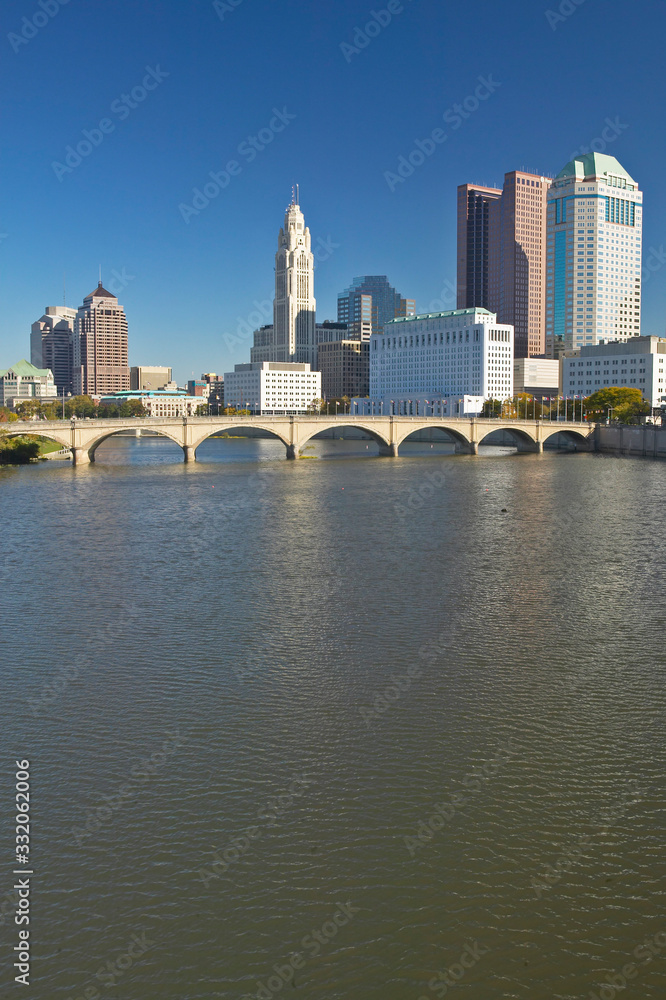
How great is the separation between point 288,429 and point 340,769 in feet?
263

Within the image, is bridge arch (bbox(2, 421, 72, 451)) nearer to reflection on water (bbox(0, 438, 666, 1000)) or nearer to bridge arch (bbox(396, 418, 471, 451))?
bridge arch (bbox(396, 418, 471, 451))

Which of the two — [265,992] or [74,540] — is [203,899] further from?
[74,540]

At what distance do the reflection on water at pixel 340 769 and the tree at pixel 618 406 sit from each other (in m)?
100

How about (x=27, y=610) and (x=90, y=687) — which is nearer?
(x=90, y=687)

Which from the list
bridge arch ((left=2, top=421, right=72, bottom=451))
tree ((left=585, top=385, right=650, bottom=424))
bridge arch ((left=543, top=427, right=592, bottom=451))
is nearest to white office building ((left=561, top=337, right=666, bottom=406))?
tree ((left=585, top=385, right=650, bottom=424))

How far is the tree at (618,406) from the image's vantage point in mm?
128750

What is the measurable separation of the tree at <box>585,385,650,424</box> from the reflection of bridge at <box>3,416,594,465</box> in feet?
34.2

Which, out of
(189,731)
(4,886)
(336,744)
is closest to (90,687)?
(189,731)

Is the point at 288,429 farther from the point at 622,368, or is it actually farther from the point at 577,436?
the point at 622,368

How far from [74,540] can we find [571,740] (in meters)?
28.3

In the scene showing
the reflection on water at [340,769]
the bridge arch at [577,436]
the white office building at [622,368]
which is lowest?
the reflection on water at [340,769]

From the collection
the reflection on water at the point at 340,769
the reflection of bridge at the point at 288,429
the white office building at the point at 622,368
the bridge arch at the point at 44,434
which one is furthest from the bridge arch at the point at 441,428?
the reflection on water at the point at 340,769

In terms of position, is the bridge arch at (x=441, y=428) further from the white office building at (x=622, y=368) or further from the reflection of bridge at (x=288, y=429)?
the white office building at (x=622, y=368)

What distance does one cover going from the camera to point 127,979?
34.9 ft
